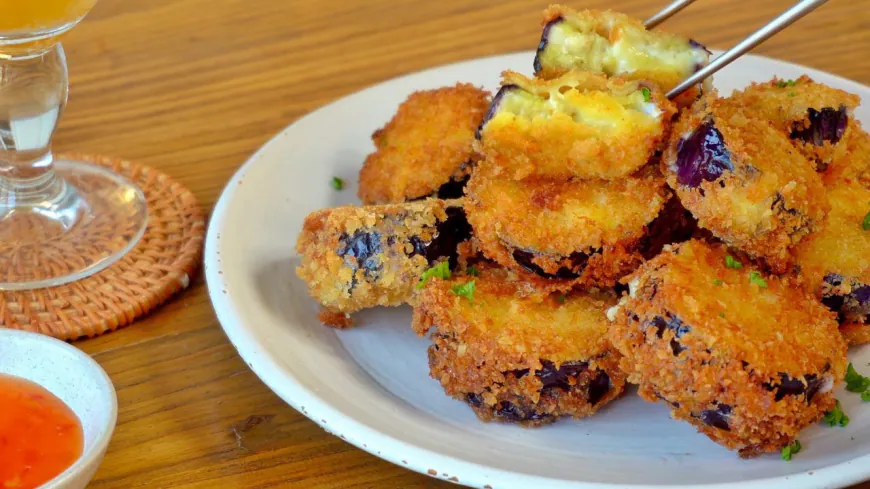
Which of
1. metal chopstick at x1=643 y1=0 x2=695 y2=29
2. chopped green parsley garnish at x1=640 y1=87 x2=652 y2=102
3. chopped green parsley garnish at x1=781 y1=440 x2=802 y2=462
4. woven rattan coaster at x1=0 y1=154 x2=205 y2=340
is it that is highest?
metal chopstick at x1=643 y1=0 x2=695 y2=29

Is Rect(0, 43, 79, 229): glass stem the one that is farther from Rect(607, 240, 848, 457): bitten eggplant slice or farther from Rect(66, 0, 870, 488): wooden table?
Rect(607, 240, 848, 457): bitten eggplant slice

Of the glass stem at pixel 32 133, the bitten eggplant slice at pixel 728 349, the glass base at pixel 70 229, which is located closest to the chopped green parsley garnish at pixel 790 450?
the bitten eggplant slice at pixel 728 349

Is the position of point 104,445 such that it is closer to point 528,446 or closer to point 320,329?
point 320,329

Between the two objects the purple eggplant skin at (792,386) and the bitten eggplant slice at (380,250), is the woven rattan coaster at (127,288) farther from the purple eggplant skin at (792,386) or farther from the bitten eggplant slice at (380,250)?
the purple eggplant skin at (792,386)

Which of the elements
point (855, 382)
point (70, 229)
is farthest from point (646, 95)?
point (70, 229)

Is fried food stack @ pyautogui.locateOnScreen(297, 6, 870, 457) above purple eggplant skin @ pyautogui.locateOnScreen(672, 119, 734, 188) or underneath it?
underneath

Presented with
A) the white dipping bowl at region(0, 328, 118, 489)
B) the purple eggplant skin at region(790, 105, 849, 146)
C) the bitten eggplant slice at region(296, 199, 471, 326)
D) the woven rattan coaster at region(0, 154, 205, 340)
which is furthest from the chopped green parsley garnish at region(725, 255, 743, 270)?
the woven rattan coaster at region(0, 154, 205, 340)
